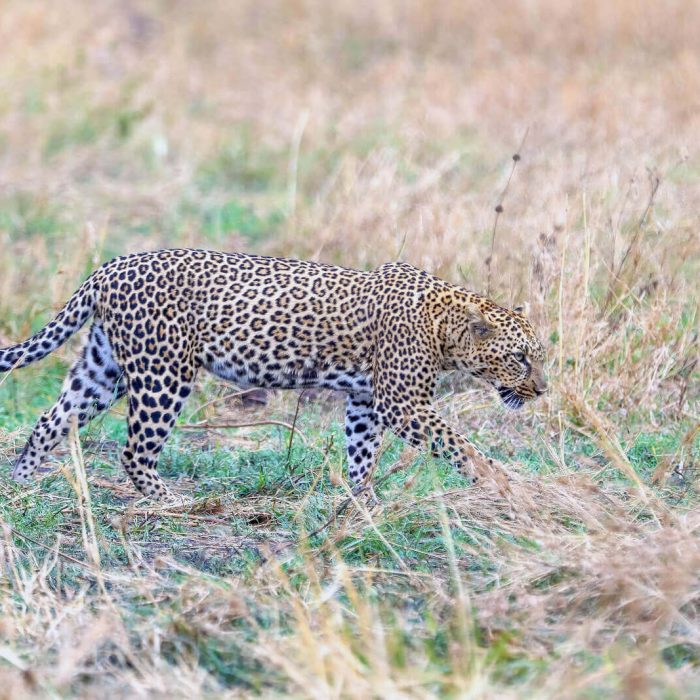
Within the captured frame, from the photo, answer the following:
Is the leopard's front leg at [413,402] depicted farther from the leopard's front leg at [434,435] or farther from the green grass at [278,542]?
the green grass at [278,542]

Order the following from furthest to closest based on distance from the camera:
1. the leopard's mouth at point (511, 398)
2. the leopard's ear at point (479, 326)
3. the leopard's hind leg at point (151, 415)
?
1. the leopard's mouth at point (511, 398)
2. the leopard's ear at point (479, 326)
3. the leopard's hind leg at point (151, 415)

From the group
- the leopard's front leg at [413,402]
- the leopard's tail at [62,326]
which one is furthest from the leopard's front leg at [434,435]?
the leopard's tail at [62,326]

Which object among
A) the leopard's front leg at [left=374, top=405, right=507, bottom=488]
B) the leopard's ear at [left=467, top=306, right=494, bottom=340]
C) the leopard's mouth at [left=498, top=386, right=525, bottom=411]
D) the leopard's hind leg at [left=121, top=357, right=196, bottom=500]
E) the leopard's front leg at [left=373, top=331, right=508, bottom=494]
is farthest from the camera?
the leopard's mouth at [left=498, top=386, right=525, bottom=411]

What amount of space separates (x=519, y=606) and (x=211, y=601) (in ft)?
3.38

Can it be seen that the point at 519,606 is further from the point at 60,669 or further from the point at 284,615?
the point at 60,669

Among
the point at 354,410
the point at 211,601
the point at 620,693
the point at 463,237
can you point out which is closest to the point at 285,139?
the point at 463,237

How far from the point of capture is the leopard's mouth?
21.2ft

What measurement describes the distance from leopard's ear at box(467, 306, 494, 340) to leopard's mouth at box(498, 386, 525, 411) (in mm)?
295

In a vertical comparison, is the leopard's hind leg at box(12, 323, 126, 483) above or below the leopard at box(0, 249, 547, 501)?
below

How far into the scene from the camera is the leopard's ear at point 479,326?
632cm

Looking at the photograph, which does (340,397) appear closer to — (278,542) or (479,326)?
(479,326)

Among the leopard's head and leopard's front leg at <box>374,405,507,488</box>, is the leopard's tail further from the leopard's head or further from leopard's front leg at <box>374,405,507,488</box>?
the leopard's head

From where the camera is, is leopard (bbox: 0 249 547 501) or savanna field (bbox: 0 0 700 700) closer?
savanna field (bbox: 0 0 700 700)

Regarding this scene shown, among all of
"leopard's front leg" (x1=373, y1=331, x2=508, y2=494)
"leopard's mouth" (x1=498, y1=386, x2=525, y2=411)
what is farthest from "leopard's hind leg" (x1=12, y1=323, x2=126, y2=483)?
"leopard's mouth" (x1=498, y1=386, x2=525, y2=411)
